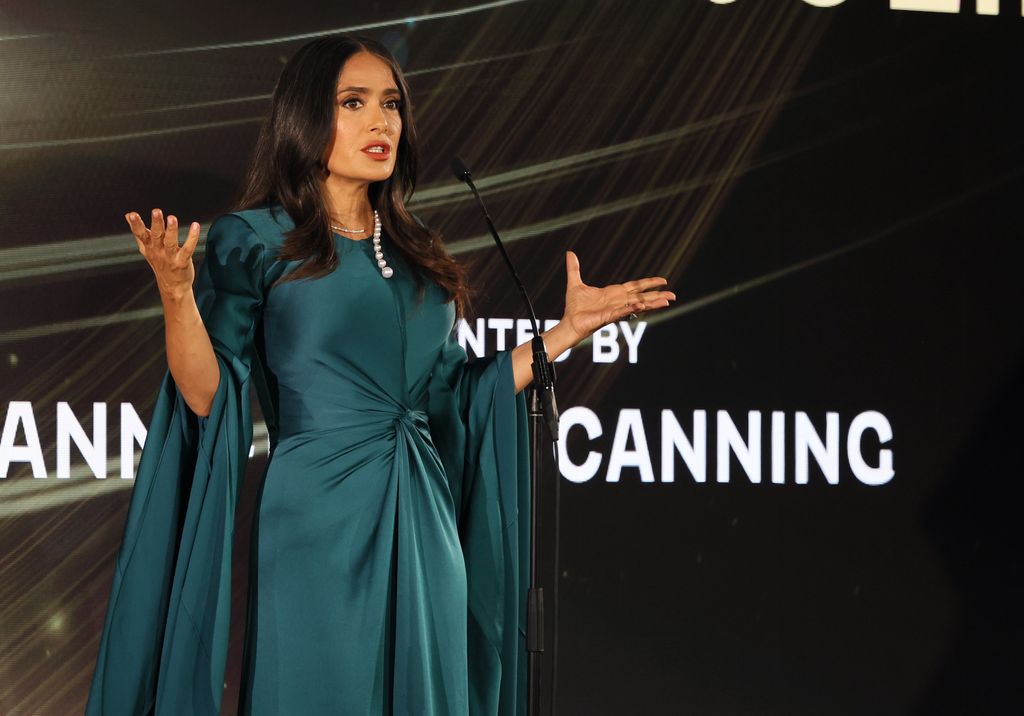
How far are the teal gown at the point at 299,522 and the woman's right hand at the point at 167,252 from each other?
0.64 ft

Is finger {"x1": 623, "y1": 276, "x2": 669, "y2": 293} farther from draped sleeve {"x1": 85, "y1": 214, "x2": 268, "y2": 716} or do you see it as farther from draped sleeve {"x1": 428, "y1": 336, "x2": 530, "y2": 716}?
draped sleeve {"x1": 85, "y1": 214, "x2": 268, "y2": 716}

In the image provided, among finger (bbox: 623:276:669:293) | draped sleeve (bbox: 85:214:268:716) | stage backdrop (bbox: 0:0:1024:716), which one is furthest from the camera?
stage backdrop (bbox: 0:0:1024:716)

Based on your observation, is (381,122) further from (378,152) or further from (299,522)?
(299,522)

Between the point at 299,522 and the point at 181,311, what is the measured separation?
41 centimetres

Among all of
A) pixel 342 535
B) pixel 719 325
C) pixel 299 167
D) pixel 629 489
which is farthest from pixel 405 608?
pixel 719 325

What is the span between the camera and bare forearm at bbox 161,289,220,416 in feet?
6.23

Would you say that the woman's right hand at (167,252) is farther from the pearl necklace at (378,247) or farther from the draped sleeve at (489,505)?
the draped sleeve at (489,505)

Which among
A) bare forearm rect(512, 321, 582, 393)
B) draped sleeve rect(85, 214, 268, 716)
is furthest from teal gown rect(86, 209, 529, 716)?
bare forearm rect(512, 321, 582, 393)

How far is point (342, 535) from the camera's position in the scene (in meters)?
2.05

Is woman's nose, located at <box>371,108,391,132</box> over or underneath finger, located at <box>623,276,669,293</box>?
over

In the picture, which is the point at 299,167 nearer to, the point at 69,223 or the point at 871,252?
the point at 69,223

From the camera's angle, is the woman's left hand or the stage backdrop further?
the stage backdrop

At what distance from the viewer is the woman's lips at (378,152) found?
7.15 ft

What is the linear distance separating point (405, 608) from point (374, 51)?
1.00m
